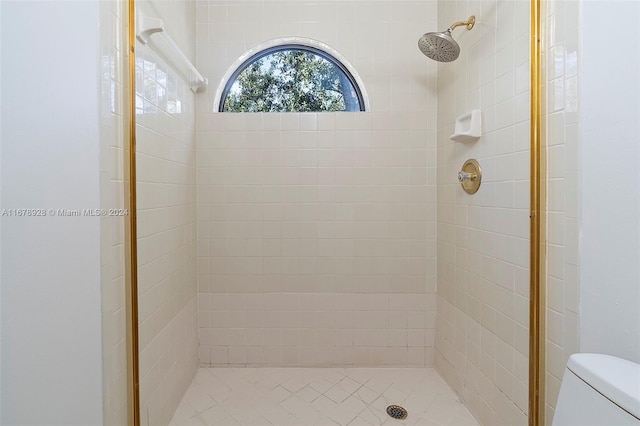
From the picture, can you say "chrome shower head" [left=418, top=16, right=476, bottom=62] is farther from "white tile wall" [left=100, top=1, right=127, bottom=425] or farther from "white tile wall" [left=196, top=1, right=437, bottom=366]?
"white tile wall" [left=100, top=1, right=127, bottom=425]

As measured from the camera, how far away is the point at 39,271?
2.45 feet

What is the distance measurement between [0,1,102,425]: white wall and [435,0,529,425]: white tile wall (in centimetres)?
134

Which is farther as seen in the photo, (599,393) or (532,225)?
(532,225)

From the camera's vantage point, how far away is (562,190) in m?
0.84

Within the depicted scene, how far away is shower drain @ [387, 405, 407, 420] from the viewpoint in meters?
1.32

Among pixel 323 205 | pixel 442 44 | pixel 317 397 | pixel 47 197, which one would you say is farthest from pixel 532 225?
pixel 47 197

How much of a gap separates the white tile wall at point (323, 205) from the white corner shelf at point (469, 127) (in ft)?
0.99

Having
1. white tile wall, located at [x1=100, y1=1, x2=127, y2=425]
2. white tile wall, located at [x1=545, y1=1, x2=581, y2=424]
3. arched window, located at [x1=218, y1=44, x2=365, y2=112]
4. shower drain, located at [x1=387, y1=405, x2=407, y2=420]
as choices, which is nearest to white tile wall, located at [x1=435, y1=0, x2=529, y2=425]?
white tile wall, located at [x1=545, y1=1, x2=581, y2=424]

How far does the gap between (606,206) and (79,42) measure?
4.68ft

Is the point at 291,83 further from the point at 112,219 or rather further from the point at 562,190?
the point at 562,190

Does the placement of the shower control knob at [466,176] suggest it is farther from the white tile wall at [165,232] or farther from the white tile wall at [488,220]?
the white tile wall at [165,232]

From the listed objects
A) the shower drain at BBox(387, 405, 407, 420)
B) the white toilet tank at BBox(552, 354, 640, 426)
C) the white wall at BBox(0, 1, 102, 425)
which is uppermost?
the white wall at BBox(0, 1, 102, 425)

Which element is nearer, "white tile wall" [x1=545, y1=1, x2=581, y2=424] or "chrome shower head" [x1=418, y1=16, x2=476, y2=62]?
"white tile wall" [x1=545, y1=1, x2=581, y2=424]

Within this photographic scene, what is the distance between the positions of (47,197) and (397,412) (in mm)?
1552
